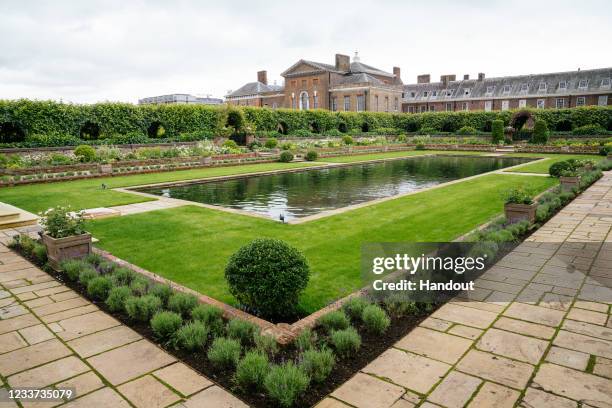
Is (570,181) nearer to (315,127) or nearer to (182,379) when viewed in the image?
(182,379)


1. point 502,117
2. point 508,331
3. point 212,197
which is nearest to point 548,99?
point 502,117

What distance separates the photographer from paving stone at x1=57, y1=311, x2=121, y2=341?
405 cm

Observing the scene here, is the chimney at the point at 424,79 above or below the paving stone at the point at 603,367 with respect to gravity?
above

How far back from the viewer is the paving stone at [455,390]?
2916 mm

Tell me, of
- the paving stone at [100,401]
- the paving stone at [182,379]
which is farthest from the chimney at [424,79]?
the paving stone at [100,401]

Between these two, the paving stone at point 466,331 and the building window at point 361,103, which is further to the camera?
the building window at point 361,103

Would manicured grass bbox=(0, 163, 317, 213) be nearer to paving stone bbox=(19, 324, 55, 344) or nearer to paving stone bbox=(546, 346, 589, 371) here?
paving stone bbox=(19, 324, 55, 344)

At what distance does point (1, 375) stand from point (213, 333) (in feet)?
5.68

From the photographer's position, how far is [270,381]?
3016 mm

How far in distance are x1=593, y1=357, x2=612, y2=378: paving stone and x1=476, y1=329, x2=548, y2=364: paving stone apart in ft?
1.27

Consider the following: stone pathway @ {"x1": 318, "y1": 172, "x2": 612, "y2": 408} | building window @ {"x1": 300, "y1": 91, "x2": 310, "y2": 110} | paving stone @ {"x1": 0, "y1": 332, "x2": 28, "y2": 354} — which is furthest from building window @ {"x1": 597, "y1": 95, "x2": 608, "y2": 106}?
paving stone @ {"x1": 0, "y1": 332, "x2": 28, "y2": 354}

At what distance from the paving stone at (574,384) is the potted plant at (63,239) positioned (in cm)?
600

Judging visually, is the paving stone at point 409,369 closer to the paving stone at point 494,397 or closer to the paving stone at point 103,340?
the paving stone at point 494,397

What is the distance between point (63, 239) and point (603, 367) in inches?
259
